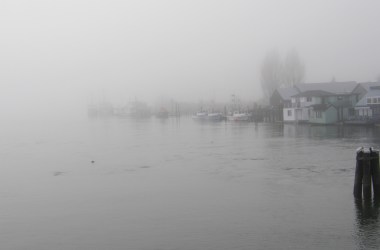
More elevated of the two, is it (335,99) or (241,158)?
(335,99)

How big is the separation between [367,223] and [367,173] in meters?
2.29

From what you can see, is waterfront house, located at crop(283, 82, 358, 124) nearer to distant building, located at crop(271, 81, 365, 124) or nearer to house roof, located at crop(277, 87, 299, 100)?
distant building, located at crop(271, 81, 365, 124)

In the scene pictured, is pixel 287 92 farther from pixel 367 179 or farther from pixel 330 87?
pixel 367 179

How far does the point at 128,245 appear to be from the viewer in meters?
10.2

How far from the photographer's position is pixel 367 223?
11023mm

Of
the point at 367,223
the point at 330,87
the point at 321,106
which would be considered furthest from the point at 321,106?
the point at 367,223

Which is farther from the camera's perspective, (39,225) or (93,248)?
(39,225)

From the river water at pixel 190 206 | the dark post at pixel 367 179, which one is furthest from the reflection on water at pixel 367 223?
the dark post at pixel 367 179

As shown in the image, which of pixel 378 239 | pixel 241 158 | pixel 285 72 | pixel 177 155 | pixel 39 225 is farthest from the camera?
pixel 285 72

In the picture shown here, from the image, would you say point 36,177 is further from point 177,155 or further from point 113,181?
point 177,155

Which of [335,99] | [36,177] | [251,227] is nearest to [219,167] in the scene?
[36,177]

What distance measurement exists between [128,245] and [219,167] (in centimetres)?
1203

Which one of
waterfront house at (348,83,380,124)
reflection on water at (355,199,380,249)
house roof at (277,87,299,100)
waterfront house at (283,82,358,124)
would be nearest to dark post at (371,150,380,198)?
reflection on water at (355,199,380,249)

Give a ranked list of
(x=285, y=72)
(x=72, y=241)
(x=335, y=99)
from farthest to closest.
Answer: (x=285, y=72) < (x=335, y=99) < (x=72, y=241)
